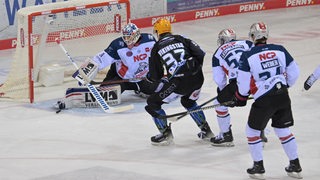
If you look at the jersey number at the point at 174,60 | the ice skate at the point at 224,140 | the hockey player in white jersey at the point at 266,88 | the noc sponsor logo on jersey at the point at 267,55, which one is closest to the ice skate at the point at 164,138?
the ice skate at the point at 224,140

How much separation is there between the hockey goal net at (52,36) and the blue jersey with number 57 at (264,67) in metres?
3.63

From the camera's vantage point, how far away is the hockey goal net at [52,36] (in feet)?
33.9

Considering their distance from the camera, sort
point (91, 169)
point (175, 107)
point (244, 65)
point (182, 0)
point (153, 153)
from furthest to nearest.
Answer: point (182, 0)
point (175, 107)
point (153, 153)
point (91, 169)
point (244, 65)

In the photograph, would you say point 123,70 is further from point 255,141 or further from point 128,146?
point 255,141

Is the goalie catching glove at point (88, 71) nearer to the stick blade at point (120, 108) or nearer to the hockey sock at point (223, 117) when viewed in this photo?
the stick blade at point (120, 108)

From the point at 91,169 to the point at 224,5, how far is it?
8.25m

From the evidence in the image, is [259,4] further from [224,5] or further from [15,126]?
[15,126]

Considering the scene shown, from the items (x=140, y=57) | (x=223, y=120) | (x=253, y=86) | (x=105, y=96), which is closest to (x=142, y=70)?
(x=140, y=57)

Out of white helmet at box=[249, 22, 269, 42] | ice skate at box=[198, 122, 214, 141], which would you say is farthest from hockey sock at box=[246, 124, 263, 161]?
ice skate at box=[198, 122, 214, 141]

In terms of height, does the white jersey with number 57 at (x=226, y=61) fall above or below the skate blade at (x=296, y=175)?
above

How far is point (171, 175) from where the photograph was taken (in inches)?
301

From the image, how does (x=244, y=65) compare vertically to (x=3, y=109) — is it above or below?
above

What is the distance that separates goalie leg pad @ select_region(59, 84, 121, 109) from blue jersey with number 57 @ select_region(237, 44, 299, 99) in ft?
10.2

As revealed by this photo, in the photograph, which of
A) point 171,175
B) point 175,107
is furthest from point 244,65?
point 175,107
